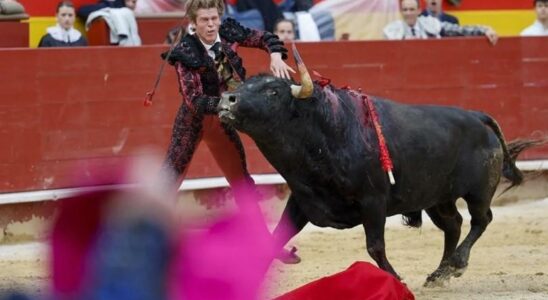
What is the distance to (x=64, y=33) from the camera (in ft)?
25.6

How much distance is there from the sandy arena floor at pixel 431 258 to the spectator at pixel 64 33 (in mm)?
1394

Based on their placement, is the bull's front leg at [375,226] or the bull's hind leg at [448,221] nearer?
the bull's front leg at [375,226]

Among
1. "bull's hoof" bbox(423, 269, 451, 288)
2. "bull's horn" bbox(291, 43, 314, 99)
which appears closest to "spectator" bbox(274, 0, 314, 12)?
"bull's hoof" bbox(423, 269, 451, 288)

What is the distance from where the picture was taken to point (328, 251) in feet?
22.9

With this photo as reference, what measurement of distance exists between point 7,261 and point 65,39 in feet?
6.01

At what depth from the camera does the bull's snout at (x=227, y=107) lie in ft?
13.8

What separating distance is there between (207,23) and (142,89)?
322 cm

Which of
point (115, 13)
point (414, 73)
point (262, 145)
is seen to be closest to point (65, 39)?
point (115, 13)

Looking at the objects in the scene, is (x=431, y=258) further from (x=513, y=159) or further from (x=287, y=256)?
(x=287, y=256)

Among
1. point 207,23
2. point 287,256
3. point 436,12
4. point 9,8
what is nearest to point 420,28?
point 436,12

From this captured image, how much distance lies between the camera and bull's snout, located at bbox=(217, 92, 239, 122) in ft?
13.8

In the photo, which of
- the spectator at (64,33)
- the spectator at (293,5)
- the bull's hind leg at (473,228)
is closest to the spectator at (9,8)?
the spectator at (64,33)

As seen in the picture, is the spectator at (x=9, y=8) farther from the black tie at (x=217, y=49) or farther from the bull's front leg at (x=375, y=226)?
the bull's front leg at (x=375, y=226)

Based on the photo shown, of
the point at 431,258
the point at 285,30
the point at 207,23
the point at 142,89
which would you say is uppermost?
the point at 207,23
